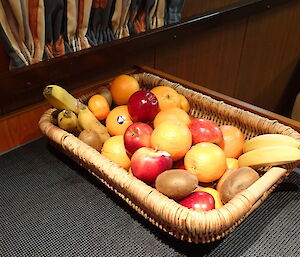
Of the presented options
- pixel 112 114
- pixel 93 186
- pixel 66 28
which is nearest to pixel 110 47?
pixel 66 28

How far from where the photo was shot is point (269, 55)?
195 cm

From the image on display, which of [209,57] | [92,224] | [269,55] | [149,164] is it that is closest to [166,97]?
[149,164]

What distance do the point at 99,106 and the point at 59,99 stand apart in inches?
4.6

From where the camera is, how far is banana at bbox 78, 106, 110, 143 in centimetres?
85

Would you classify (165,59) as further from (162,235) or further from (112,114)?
(162,235)

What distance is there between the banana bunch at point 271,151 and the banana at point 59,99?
44 cm

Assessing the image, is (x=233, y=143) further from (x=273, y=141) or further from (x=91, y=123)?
(x=91, y=123)

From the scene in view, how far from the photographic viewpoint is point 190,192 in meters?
0.64

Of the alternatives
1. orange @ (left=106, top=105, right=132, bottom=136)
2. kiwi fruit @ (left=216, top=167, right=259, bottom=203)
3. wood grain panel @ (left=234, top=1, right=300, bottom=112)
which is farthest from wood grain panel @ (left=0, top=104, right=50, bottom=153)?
wood grain panel @ (left=234, top=1, right=300, bottom=112)

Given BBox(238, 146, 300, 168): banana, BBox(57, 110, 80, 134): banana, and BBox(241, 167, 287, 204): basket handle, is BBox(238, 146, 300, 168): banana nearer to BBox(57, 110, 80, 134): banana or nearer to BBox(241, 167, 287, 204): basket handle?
BBox(241, 167, 287, 204): basket handle

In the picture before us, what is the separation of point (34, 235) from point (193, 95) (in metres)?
0.55

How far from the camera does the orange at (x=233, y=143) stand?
796 mm

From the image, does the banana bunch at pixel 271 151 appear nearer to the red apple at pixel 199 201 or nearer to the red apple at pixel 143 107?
the red apple at pixel 199 201

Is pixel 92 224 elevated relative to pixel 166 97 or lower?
lower
